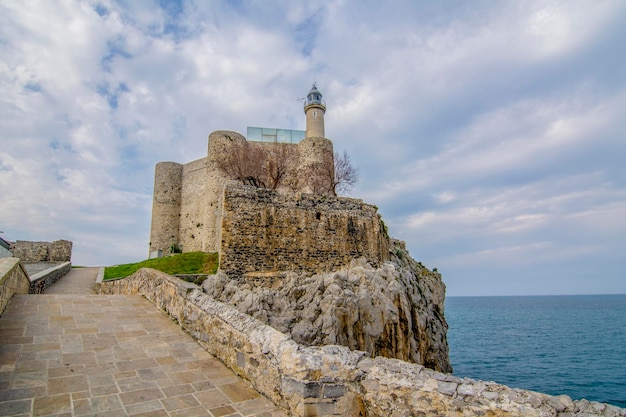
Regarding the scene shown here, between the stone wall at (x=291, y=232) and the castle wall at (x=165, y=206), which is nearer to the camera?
the stone wall at (x=291, y=232)

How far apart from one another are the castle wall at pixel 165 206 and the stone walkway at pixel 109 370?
24.4m

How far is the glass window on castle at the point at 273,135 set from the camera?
104 ft

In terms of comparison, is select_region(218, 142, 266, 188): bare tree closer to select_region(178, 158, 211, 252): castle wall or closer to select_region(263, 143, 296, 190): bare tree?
select_region(263, 143, 296, 190): bare tree

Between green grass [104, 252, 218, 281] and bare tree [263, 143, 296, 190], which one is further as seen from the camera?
bare tree [263, 143, 296, 190]

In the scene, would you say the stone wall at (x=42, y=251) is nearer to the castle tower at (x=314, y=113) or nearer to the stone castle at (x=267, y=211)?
the stone castle at (x=267, y=211)

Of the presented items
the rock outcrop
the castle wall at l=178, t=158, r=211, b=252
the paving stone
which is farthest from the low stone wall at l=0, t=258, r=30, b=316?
the castle wall at l=178, t=158, r=211, b=252

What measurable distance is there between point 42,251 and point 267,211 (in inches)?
945

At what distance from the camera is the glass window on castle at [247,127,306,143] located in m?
31.7

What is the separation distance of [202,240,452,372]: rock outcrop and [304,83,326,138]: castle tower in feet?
51.0

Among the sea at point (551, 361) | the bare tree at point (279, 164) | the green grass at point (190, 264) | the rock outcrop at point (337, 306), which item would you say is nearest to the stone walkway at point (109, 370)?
the rock outcrop at point (337, 306)

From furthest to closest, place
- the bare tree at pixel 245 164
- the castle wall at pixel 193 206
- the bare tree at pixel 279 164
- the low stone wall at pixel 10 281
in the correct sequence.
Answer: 1. the castle wall at pixel 193 206
2. the bare tree at pixel 279 164
3. the bare tree at pixel 245 164
4. the low stone wall at pixel 10 281

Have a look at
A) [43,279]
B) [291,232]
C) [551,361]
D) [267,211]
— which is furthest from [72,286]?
[551,361]

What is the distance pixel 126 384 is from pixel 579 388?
31220mm

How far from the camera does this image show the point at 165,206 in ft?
105
